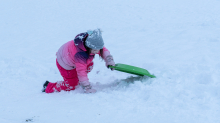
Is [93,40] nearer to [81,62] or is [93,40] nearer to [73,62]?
[81,62]

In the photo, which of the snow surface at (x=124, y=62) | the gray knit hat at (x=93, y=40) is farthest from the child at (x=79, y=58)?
the snow surface at (x=124, y=62)

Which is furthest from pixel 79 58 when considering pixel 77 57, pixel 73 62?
pixel 73 62

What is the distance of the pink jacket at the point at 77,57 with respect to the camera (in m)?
2.83

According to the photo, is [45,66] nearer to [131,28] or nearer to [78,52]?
[78,52]

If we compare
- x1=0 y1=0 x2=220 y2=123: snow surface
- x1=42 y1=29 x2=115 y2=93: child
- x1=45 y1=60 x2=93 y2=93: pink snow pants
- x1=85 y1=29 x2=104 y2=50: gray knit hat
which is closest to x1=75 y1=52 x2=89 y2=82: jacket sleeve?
x1=42 y1=29 x2=115 y2=93: child

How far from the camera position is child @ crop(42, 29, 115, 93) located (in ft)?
9.10

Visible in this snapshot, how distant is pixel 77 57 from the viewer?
2842 mm

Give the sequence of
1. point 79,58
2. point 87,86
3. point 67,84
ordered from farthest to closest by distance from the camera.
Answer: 1. point 67,84
2. point 87,86
3. point 79,58

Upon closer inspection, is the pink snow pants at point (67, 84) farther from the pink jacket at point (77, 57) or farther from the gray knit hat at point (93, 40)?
the gray knit hat at point (93, 40)

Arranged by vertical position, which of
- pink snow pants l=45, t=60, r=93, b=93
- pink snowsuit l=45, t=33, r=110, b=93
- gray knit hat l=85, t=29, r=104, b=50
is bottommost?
pink snow pants l=45, t=60, r=93, b=93

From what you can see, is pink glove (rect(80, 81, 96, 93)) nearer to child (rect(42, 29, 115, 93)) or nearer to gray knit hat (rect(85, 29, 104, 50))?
child (rect(42, 29, 115, 93))

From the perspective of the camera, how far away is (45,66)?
4.57 m

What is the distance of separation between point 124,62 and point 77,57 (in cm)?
181

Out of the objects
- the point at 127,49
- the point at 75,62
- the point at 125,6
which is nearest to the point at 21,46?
the point at 127,49
